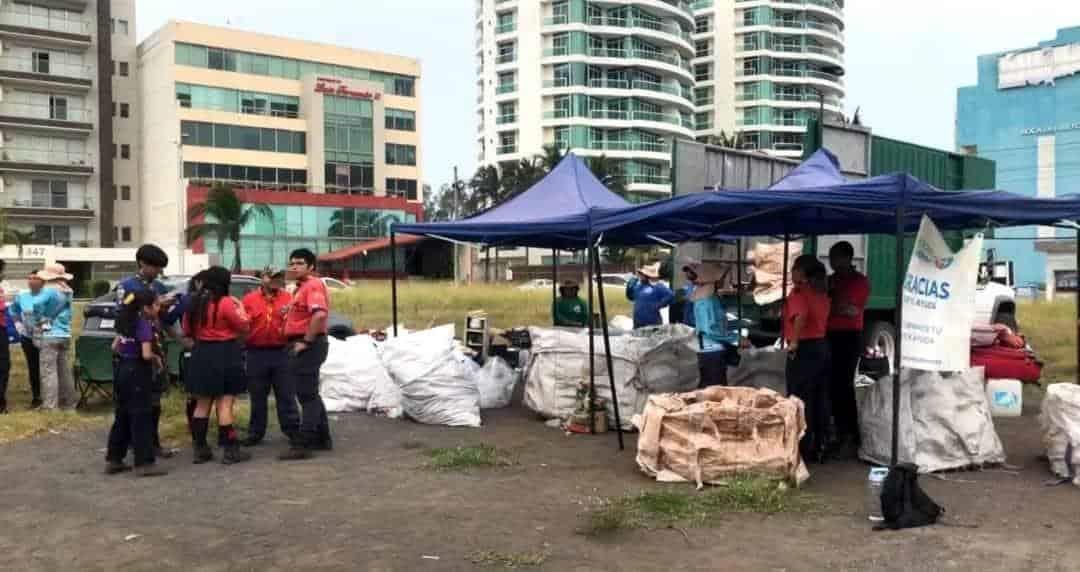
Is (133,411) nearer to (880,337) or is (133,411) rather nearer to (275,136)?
(880,337)

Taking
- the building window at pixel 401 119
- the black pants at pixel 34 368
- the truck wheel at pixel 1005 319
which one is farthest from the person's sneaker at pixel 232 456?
the building window at pixel 401 119

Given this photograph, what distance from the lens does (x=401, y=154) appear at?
2420 inches

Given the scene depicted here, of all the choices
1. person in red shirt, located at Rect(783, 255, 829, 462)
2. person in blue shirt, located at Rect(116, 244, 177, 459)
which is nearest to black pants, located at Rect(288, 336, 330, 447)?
person in blue shirt, located at Rect(116, 244, 177, 459)

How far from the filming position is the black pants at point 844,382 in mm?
7570

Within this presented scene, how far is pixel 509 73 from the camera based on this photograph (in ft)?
256

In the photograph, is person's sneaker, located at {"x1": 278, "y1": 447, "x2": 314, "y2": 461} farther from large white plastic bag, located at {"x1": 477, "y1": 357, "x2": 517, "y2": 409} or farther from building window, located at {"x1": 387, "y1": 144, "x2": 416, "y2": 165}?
building window, located at {"x1": 387, "y1": 144, "x2": 416, "y2": 165}

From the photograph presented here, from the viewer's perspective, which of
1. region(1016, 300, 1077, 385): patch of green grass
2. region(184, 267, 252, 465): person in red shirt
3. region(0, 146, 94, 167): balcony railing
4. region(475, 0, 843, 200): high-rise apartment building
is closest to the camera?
region(184, 267, 252, 465): person in red shirt

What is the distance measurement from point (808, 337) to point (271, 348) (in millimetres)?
4247

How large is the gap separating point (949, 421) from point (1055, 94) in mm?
57051

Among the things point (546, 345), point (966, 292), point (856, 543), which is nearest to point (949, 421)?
point (966, 292)

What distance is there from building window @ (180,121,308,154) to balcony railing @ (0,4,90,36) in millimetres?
8330

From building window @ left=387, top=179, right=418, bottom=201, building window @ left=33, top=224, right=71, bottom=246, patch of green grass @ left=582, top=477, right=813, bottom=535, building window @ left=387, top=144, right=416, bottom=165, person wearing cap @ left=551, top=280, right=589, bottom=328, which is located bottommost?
patch of green grass @ left=582, top=477, right=813, bottom=535

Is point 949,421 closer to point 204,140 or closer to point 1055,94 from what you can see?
point 204,140

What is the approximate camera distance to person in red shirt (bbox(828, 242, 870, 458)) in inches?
297
